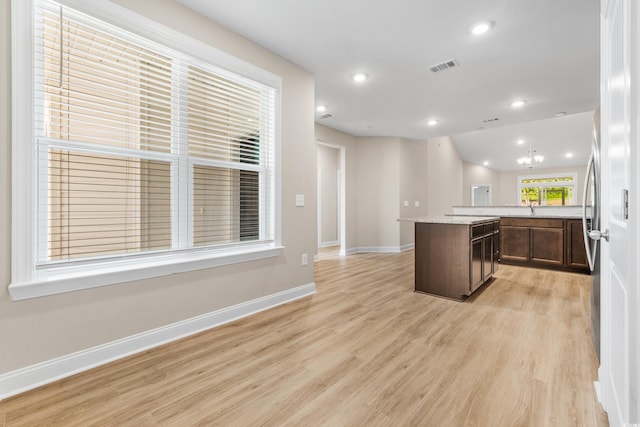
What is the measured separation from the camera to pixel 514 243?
16.3 feet

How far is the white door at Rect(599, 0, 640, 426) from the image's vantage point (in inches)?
33.1

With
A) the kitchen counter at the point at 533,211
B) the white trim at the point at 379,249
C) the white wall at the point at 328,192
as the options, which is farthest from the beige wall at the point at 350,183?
the kitchen counter at the point at 533,211

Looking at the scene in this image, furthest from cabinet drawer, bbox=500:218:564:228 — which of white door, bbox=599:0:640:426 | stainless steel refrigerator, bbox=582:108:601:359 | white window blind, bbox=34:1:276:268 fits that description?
white window blind, bbox=34:1:276:268

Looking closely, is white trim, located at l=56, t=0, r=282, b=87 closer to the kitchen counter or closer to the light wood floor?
the light wood floor

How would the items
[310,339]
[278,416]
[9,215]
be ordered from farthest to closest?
[310,339] → [9,215] → [278,416]

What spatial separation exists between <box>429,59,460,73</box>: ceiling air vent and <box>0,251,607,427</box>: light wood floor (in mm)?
2596

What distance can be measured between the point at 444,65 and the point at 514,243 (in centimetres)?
330

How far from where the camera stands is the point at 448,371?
1.87 meters

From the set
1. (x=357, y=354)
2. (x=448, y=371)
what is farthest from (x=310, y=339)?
(x=448, y=371)

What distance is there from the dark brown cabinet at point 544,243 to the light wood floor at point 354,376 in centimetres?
188

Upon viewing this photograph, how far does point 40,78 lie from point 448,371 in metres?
3.02

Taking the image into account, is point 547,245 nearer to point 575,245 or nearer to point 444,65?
point 575,245

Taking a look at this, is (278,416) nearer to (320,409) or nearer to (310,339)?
(320,409)

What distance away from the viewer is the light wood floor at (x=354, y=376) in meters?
1.48
